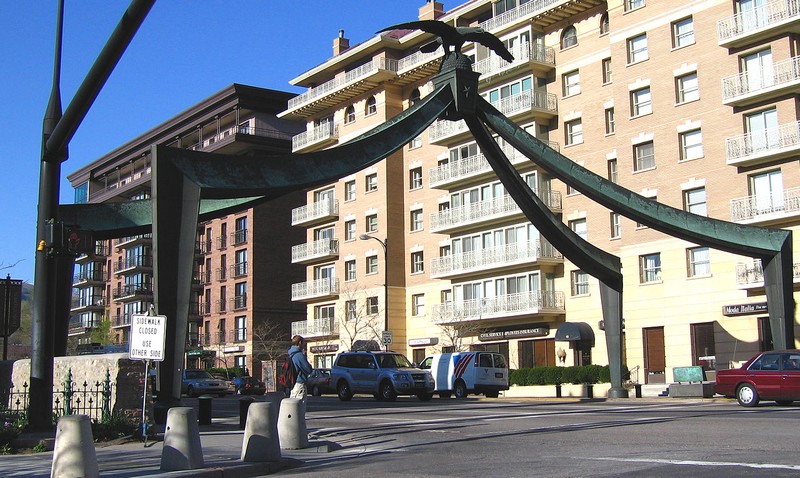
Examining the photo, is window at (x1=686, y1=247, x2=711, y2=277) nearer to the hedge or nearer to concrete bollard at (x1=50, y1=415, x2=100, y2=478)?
the hedge

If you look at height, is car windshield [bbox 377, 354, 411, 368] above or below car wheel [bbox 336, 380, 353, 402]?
above

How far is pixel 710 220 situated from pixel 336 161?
41.2ft

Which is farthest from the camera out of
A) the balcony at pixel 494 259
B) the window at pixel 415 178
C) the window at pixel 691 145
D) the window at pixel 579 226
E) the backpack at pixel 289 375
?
the window at pixel 415 178

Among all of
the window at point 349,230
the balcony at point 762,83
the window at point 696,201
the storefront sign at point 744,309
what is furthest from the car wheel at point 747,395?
the window at point 349,230

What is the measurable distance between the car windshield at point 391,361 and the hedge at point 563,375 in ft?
34.1

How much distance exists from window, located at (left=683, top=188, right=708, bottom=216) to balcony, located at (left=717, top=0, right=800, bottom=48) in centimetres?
699

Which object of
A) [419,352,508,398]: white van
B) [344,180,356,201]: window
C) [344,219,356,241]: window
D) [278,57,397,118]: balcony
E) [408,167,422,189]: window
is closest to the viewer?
[419,352,508,398]: white van

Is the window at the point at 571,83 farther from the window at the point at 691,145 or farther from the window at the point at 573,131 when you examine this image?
the window at the point at 691,145

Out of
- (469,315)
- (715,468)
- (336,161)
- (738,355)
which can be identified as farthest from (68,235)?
(469,315)

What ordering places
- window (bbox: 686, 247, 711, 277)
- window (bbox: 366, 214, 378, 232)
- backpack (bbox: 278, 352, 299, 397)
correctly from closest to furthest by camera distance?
backpack (bbox: 278, 352, 299, 397), window (bbox: 686, 247, 711, 277), window (bbox: 366, 214, 378, 232)

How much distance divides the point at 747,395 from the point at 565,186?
27.9 meters

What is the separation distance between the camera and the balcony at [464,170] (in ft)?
174

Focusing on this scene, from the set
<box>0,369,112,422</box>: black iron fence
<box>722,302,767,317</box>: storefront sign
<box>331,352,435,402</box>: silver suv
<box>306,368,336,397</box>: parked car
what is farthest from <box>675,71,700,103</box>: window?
<box>0,369,112,422</box>: black iron fence

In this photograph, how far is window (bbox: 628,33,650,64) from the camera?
46406 millimetres
